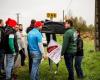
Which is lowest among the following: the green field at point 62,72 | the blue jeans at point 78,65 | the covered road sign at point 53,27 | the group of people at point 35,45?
the green field at point 62,72

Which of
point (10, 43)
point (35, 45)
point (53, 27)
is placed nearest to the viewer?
point (35, 45)

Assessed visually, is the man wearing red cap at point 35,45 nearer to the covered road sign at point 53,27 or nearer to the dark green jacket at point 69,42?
the dark green jacket at point 69,42

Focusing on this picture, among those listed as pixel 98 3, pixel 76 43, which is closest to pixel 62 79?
pixel 76 43

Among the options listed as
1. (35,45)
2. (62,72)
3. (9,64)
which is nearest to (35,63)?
(35,45)

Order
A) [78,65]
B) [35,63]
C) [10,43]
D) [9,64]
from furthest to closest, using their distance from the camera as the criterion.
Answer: [78,65], [9,64], [10,43], [35,63]

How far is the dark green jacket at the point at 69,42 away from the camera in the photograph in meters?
16.2

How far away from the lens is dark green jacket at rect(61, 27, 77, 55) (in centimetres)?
1623

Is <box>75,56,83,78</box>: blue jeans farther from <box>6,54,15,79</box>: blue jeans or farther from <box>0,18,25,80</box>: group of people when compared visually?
<box>6,54,15,79</box>: blue jeans

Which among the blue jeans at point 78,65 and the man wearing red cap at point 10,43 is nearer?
the man wearing red cap at point 10,43

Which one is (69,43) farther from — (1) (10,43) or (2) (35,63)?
(1) (10,43)

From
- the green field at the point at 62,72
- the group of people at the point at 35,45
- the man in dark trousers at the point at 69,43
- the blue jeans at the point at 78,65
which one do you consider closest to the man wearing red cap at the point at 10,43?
the group of people at the point at 35,45

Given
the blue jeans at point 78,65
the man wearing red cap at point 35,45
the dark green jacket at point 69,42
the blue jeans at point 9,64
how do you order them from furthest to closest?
the blue jeans at point 78,65, the blue jeans at point 9,64, the dark green jacket at point 69,42, the man wearing red cap at point 35,45

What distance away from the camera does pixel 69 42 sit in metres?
16.4

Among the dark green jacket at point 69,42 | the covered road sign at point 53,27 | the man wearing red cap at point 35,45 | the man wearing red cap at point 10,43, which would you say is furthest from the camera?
the covered road sign at point 53,27
